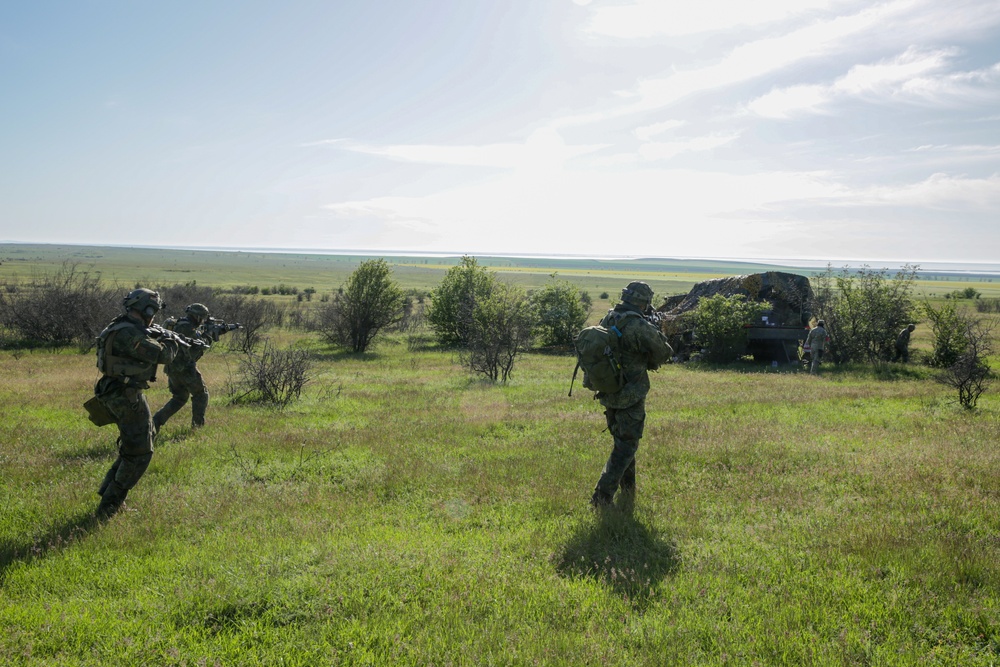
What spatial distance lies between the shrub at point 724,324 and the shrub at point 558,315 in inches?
329

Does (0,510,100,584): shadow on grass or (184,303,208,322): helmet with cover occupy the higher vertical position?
(184,303,208,322): helmet with cover

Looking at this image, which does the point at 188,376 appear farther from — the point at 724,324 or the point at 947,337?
the point at 947,337

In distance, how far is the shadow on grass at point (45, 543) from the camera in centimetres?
528

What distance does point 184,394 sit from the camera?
10.5 metres

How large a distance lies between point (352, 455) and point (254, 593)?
4.44 m

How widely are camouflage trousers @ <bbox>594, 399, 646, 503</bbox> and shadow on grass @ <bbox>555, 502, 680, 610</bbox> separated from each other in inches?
13.8

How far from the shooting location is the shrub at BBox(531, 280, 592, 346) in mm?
31141

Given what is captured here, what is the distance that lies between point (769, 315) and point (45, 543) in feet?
80.0

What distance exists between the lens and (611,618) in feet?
14.2

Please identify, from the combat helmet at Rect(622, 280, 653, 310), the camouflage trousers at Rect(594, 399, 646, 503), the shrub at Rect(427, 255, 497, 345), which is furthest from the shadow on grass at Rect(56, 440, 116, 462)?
the shrub at Rect(427, 255, 497, 345)

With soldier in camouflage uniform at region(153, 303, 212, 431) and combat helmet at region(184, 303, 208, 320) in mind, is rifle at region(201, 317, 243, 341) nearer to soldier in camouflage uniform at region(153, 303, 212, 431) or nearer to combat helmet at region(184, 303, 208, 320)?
soldier in camouflage uniform at region(153, 303, 212, 431)

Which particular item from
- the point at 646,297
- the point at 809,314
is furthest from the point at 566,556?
the point at 809,314

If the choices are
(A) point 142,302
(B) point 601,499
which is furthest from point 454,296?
(B) point 601,499

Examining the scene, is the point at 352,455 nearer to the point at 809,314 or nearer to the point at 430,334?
the point at 809,314
